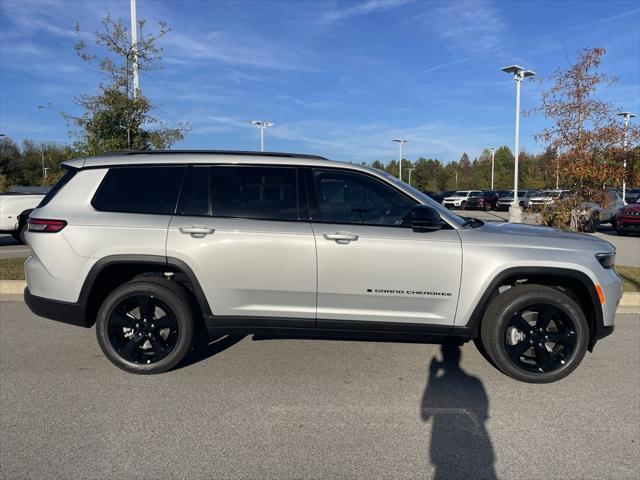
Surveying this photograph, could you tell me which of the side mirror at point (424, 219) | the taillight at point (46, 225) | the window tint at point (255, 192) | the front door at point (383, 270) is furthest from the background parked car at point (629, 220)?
the taillight at point (46, 225)

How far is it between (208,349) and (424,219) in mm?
2567

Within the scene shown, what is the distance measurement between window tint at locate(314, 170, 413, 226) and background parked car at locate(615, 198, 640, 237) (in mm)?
16191

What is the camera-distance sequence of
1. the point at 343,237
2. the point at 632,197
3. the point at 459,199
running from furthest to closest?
1. the point at 459,199
2. the point at 632,197
3. the point at 343,237

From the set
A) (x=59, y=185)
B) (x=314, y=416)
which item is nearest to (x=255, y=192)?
(x=59, y=185)

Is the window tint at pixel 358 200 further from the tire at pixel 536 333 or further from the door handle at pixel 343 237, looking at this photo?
the tire at pixel 536 333

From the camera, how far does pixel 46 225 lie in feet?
13.8

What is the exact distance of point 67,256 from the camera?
416 centimetres

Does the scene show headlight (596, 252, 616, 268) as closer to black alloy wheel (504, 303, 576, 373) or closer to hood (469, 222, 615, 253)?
hood (469, 222, 615, 253)

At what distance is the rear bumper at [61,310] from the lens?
166 inches

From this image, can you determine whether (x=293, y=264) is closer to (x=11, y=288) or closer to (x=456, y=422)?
(x=456, y=422)

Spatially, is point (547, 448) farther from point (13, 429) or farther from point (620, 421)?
point (13, 429)

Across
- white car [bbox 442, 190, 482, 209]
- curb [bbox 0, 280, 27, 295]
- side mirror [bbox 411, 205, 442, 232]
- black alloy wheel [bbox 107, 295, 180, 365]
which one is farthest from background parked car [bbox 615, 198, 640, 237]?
white car [bbox 442, 190, 482, 209]

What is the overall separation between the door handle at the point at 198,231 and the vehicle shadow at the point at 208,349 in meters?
1.28

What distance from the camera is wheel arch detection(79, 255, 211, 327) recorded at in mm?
4102
